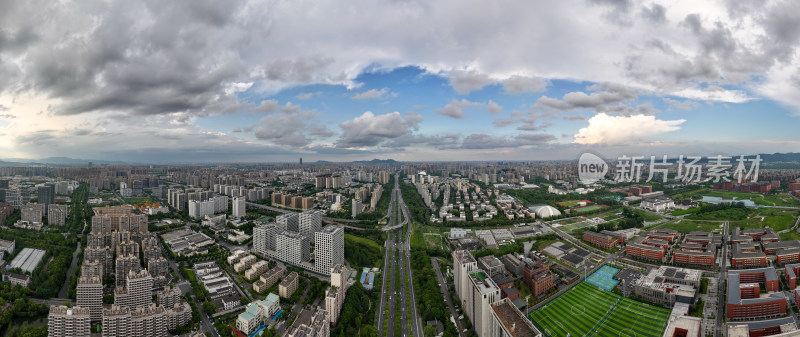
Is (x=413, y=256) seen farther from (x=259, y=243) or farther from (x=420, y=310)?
(x=259, y=243)

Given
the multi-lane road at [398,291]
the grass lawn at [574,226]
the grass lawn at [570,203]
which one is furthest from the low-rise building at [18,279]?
the grass lawn at [570,203]

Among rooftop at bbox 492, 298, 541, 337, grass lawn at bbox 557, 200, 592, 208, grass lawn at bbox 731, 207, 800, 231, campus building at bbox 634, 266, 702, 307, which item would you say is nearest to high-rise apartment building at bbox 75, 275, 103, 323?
rooftop at bbox 492, 298, 541, 337

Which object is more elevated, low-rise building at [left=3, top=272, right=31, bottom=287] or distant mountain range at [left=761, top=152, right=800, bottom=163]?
distant mountain range at [left=761, top=152, right=800, bottom=163]

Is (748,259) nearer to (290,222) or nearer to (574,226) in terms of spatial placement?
(574,226)

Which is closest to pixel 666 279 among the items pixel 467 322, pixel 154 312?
pixel 467 322

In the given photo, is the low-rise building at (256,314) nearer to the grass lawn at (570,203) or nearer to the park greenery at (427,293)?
the park greenery at (427,293)

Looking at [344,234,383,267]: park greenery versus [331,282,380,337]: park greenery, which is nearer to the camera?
[331,282,380,337]: park greenery

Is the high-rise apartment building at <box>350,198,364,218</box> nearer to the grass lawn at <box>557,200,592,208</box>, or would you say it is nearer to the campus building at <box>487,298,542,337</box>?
the grass lawn at <box>557,200,592,208</box>

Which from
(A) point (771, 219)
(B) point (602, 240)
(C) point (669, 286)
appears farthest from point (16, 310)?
(A) point (771, 219)
